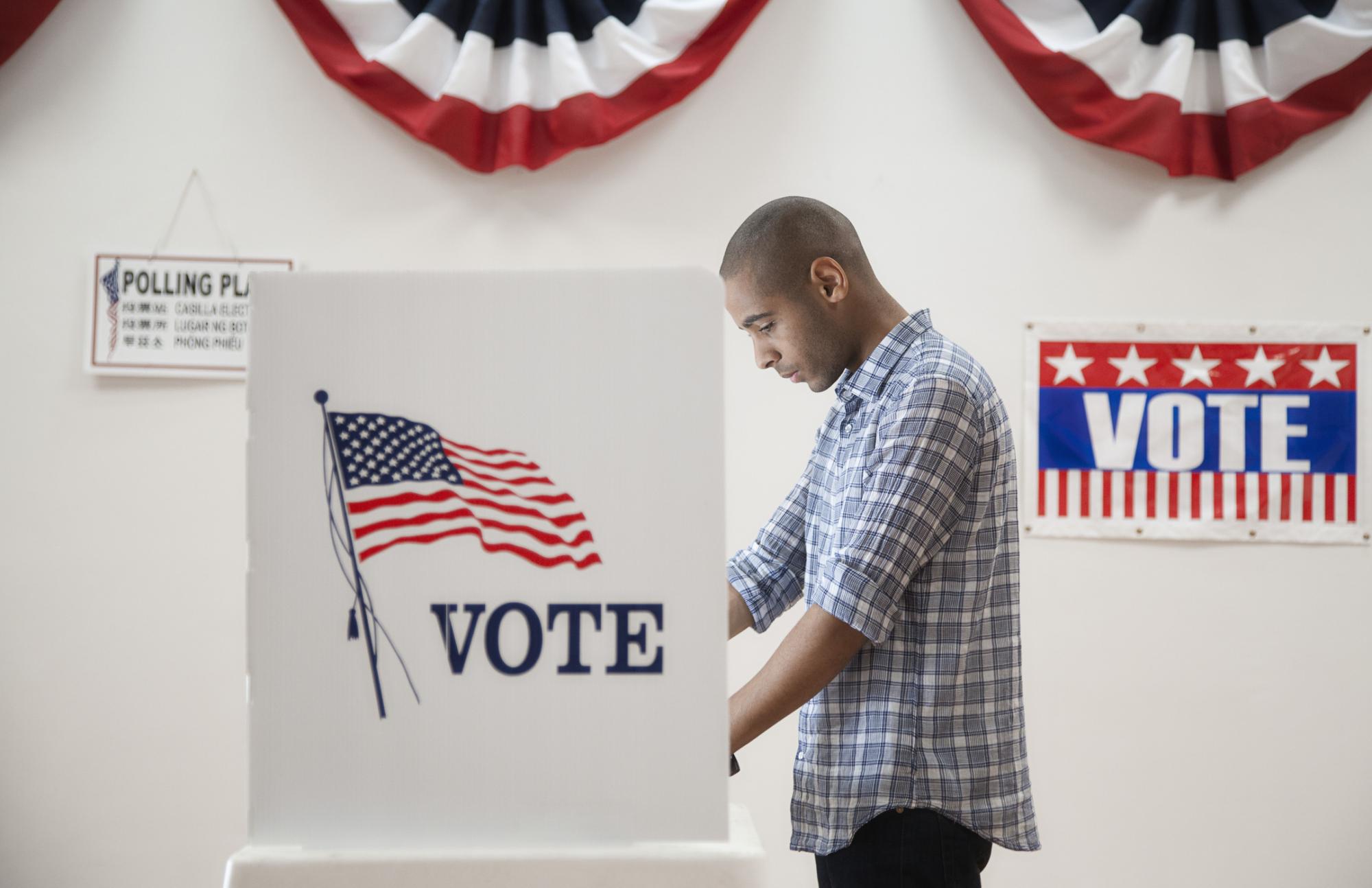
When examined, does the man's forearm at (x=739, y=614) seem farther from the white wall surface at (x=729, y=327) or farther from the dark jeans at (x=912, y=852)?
the white wall surface at (x=729, y=327)

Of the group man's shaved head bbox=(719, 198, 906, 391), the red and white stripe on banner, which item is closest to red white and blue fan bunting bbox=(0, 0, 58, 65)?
man's shaved head bbox=(719, 198, 906, 391)

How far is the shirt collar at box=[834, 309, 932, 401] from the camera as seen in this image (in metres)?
1.13

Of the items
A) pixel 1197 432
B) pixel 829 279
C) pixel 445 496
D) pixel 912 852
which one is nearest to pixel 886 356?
pixel 829 279

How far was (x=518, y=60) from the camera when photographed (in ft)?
6.93

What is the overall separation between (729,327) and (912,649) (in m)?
1.17

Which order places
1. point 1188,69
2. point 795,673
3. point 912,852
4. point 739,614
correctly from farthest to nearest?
point 1188,69, point 739,614, point 912,852, point 795,673

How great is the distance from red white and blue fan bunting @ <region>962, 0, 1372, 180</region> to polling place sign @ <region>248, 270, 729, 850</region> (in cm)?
179

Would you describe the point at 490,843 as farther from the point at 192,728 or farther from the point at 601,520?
the point at 192,728

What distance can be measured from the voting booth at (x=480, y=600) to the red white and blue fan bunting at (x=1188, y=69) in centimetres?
179

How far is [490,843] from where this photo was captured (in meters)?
0.63

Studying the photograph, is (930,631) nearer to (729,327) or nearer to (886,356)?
(886,356)

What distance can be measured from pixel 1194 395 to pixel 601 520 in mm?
1897

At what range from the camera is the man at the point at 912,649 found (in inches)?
38.1

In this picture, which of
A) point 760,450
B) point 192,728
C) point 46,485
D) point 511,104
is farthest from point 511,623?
point 46,485
